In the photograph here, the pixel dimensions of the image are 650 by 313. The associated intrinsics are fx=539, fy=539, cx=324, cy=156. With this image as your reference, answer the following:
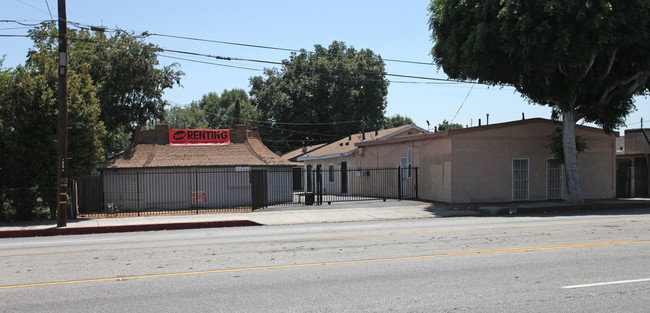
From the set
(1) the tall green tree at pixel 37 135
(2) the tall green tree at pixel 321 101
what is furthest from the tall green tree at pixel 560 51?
(2) the tall green tree at pixel 321 101

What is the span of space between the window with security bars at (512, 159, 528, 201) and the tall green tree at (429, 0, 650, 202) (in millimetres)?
2435

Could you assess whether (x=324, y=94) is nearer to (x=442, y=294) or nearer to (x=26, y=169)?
(x=26, y=169)

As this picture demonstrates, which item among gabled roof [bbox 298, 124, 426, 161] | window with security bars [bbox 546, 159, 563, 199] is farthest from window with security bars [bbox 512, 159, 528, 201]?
gabled roof [bbox 298, 124, 426, 161]

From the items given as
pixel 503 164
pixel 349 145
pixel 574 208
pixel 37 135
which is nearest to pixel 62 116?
pixel 37 135

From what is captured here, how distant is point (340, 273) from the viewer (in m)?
8.44

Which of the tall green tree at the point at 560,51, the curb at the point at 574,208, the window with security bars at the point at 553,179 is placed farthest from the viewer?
the window with security bars at the point at 553,179

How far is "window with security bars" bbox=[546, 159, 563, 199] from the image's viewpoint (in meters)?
25.5

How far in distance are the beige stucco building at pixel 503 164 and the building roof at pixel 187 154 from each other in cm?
858

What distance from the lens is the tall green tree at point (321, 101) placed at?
184ft

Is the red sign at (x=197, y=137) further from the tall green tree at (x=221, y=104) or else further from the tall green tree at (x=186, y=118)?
the tall green tree at (x=186, y=118)

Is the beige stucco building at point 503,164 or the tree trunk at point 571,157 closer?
the tree trunk at point 571,157

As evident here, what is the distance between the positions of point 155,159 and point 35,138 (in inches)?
408

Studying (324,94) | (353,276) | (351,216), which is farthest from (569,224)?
(324,94)

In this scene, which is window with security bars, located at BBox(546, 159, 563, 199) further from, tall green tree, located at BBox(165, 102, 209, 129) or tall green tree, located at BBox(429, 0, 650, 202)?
tall green tree, located at BBox(165, 102, 209, 129)
